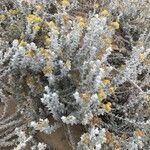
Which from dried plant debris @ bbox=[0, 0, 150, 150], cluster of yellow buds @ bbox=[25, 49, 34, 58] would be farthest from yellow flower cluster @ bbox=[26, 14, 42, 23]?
cluster of yellow buds @ bbox=[25, 49, 34, 58]

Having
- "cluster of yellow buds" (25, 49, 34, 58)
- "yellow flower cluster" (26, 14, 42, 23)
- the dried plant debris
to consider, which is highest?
"yellow flower cluster" (26, 14, 42, 23)

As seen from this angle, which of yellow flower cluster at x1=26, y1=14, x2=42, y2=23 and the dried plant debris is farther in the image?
yellow flower cluster at x1=26, y1=14, x2=42, y2=23

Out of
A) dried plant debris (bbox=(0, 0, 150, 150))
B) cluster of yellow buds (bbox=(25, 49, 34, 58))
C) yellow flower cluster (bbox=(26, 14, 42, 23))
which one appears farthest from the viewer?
yellow flower cluster (bbox=(26, 14, 42, 23))

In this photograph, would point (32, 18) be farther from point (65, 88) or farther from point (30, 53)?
point (65, 88)

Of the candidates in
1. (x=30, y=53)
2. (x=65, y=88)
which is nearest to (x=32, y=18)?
(x=30, y=53)

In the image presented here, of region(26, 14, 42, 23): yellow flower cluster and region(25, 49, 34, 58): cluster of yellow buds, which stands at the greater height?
region(26, 14, 42, 23): yellow flower cluster

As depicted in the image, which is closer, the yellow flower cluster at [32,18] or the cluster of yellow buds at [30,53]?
the cluster of yellow buds at [30,53]

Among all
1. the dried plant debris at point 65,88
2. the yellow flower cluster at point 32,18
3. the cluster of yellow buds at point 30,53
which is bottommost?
the dried plant debris at point 65,88

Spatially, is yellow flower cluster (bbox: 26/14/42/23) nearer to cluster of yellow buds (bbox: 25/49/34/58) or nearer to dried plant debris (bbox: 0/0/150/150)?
dried plant debris (bbox: 0/0/150/150)

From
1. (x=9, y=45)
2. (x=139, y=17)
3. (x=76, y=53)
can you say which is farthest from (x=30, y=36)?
(x=139, y=17)

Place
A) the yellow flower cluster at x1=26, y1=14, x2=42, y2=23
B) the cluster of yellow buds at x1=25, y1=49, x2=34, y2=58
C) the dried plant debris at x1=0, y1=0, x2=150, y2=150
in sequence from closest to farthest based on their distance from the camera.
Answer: the dried plant debris at x1=0, y1=0, x2=150, y2=150, the cluster of yellow buds at x1=25, y1=49, x2=34, y2=58, the yellow flower cluster at x1=26, y1=14, x2=42, y2=23

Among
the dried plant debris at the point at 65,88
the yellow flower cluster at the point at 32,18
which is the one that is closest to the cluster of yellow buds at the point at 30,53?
the dried plant debris at the point at 65,88

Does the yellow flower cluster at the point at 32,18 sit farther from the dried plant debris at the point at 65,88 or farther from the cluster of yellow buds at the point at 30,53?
the cluster of yellow buds at the point at 30,53

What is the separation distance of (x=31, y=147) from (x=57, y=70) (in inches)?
20.3
